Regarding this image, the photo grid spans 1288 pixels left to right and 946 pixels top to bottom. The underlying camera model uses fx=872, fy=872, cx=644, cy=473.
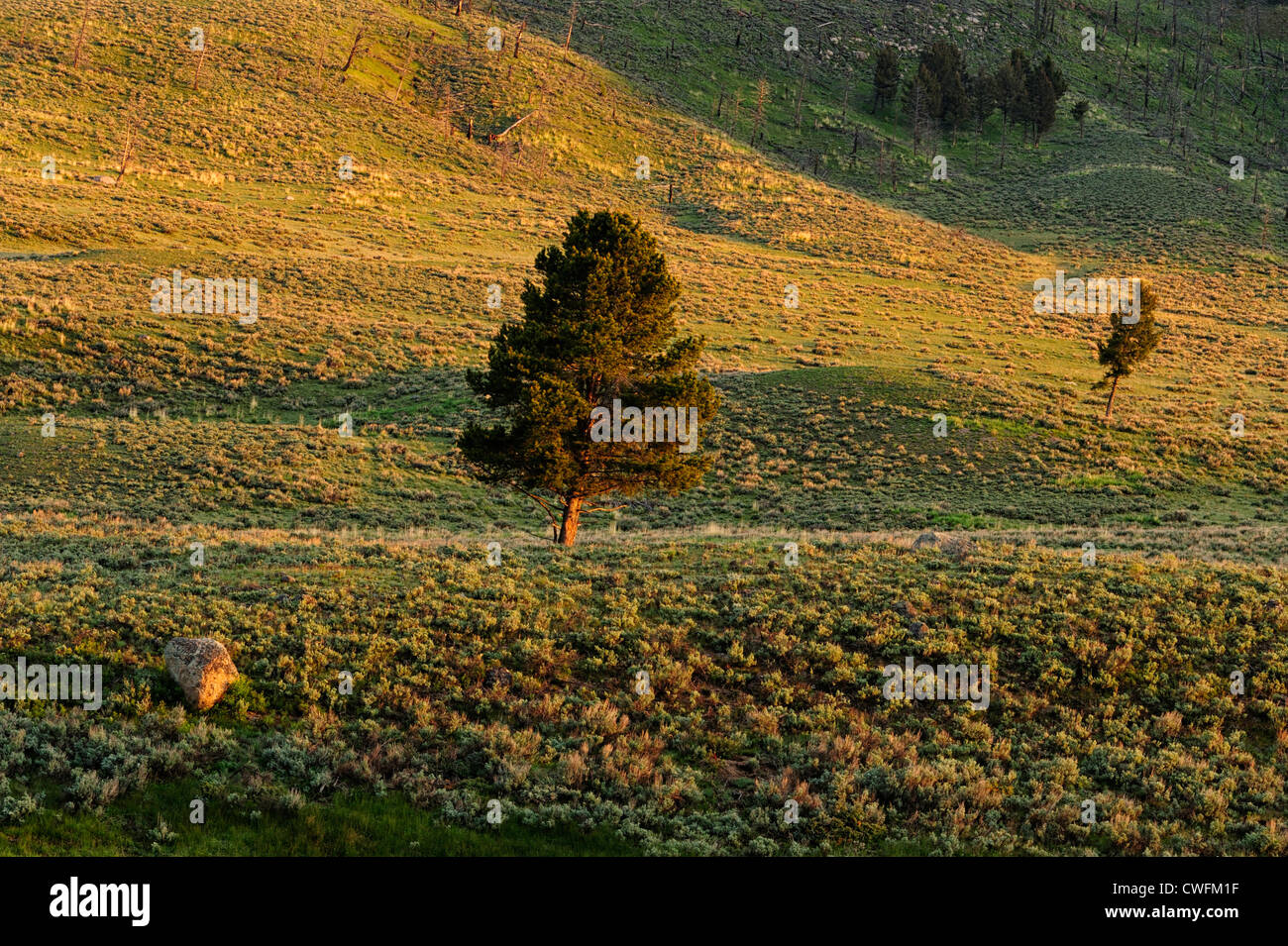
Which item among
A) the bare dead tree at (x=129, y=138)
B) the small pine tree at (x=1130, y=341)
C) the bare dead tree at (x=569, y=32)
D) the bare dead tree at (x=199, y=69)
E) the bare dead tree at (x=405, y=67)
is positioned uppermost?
the bare dead tree at (x=569, y=32)

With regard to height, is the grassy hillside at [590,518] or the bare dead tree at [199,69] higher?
the bare dead tree at [199,69]

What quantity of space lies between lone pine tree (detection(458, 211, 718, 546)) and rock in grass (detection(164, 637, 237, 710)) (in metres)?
10.3

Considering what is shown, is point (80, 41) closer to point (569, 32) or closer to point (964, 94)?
point (569, 32)

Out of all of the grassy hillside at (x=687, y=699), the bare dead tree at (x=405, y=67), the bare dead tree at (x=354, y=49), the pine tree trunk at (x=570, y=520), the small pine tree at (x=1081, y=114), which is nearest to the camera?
the grassy hillside at (x=687, y=699)

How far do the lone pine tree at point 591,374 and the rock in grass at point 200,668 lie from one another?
10.3 metres

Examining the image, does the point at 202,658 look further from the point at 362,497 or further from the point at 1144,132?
the point at 1144,132

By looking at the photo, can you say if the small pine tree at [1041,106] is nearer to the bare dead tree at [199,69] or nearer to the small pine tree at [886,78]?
the small pine tree at [886,78]

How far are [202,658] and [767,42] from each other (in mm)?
146792

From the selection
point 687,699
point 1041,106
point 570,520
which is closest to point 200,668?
point 687,699

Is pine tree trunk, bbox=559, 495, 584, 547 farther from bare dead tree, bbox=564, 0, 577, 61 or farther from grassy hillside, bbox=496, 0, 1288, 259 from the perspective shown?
bare dead tree, bbox=564, 0, 577, 61

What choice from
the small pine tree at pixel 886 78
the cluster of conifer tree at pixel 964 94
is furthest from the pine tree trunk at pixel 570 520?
→ the small pine tree at pixel 886 78

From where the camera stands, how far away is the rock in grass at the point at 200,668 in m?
12.3

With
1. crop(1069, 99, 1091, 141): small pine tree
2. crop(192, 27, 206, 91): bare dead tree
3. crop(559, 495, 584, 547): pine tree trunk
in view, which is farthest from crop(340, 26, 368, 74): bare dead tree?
crop(1069, 99, 1091, 141): small pine tree
